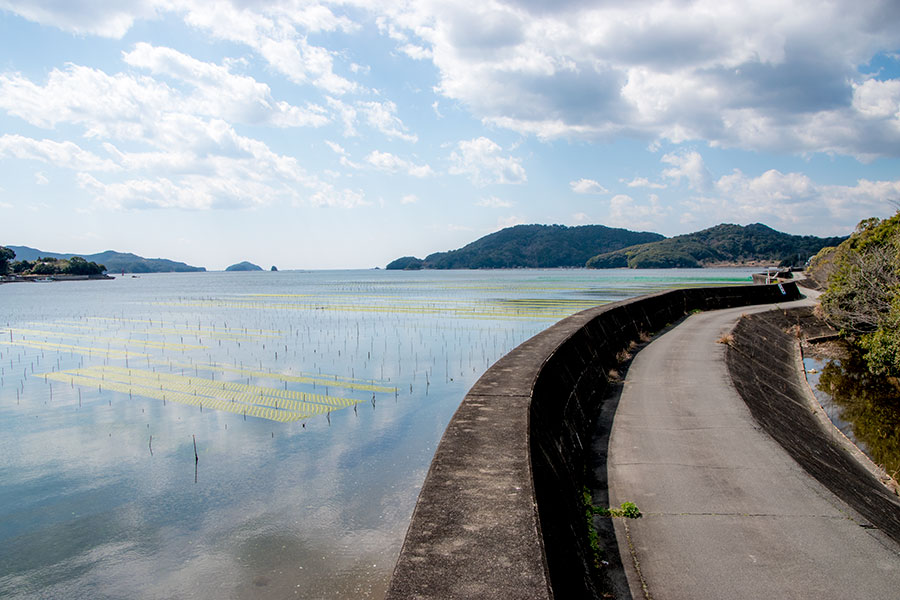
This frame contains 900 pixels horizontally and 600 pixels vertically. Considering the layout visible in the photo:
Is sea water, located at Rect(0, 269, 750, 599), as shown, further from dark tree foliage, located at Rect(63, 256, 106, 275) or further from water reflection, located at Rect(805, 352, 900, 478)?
dark tree foliage, located at Rect(63, 256, 106, 275)

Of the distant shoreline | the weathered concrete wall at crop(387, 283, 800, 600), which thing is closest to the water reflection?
the weathered concrete wall at crop(387, 283, 800, 600)

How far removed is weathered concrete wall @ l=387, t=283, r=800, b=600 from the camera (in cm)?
323

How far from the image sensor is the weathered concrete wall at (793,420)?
7.05 m

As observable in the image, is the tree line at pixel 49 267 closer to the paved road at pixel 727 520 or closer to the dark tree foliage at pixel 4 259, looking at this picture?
the dark tree foliage at pixel 4 259

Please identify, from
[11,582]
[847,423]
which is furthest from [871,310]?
[11,582]

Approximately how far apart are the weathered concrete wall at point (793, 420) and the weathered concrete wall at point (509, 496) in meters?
3.00

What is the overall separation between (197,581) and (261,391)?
10257mm

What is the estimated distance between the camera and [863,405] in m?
15.4

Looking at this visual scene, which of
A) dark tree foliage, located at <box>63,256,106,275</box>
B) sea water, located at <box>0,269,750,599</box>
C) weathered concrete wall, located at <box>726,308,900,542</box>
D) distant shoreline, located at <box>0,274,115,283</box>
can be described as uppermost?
dark tree foliage, located at <box>63,256,106,275</box>

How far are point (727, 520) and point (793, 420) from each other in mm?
6910

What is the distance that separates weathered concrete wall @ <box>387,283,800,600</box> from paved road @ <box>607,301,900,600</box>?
1.98ft

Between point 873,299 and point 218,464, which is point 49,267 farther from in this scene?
point 873,299

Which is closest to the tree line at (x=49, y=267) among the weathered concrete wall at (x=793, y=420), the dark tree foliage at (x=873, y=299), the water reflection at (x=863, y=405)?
the weathered concrete wall at (x=793, y=420)

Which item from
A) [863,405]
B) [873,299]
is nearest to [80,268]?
[873,299]
